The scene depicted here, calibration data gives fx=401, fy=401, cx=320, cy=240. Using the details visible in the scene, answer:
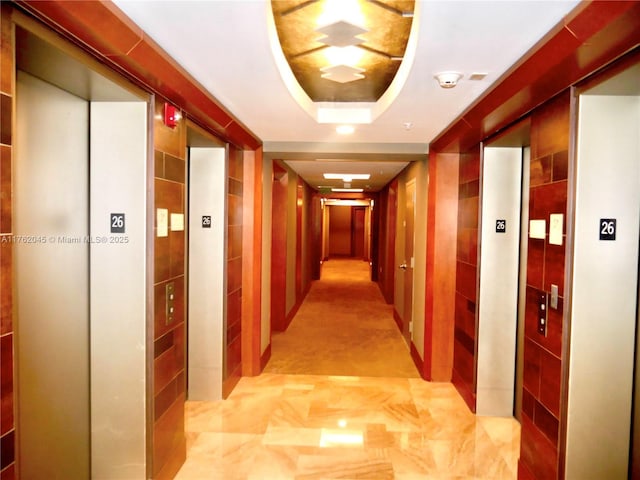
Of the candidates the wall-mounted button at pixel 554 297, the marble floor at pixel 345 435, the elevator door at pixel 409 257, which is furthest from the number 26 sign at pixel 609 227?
the elevator door at pixel 409 257

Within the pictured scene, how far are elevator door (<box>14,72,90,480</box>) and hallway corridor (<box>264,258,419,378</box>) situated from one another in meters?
2.36

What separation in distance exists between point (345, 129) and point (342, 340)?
3040 millimetres

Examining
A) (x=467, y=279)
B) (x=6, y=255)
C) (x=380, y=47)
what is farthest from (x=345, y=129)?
(x=6, y=255)

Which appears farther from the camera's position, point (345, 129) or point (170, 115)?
point (345, 129)

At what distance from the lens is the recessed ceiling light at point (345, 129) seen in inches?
129

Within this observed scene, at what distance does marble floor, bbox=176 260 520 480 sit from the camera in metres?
2.54

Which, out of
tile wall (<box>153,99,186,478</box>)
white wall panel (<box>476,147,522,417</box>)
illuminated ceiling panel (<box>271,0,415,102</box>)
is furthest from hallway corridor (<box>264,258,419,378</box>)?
illuminated ceiling panel (<box>271,0,415,102</box>)

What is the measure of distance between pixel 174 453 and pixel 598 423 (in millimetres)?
2302

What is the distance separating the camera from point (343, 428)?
9.88 ft

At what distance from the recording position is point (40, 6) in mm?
1248

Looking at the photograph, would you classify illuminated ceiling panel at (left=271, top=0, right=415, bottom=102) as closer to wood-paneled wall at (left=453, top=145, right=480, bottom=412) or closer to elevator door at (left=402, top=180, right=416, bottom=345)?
wood-paneled wall at (left=453, top=145, right=480, bottom=412)

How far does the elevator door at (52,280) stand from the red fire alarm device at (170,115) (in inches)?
15.2

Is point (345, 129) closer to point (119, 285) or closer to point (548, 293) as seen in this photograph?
point (548, 293)

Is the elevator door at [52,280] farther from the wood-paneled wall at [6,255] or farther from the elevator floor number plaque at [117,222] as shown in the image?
the wood-paneled wall at [6,255]
